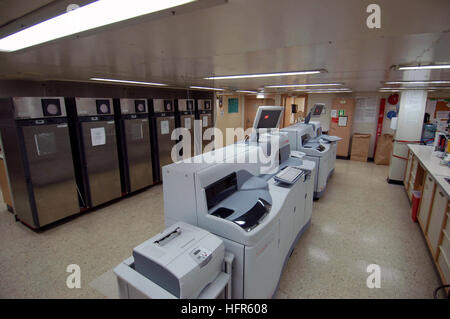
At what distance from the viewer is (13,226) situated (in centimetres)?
330

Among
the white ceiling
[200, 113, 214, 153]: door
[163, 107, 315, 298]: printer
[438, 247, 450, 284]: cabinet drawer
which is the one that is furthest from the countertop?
[200, 113, 214, 153]: door

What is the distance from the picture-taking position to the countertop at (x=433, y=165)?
8.13 ft

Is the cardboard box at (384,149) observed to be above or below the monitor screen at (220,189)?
below

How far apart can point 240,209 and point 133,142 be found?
324 centimetres

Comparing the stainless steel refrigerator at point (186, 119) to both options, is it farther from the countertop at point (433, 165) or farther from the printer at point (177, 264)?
the countertop at point (433, 165)

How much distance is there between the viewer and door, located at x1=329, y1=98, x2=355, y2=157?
6.81 m

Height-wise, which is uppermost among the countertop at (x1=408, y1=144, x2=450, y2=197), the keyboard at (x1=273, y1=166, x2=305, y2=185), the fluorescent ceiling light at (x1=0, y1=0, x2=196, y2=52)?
the fluorescent ceiling light at (x1=0, y1=0, x2=196, y2=52)

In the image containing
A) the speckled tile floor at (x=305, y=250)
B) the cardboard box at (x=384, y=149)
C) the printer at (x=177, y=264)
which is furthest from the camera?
the cardboard box at (x=384, y=149)

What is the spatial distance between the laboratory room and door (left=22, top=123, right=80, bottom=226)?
2cm

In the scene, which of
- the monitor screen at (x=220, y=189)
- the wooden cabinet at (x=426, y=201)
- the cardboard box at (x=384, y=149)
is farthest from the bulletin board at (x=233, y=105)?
the monitor screen at (x=220, y=189)

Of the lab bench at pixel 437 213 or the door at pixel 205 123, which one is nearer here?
the lab bench at pixel 437 213

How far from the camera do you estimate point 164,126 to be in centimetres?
484

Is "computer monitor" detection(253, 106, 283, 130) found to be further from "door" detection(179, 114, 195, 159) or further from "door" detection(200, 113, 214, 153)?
"door" detection(200, 113, 214, 153)

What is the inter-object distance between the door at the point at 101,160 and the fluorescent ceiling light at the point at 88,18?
247cm
